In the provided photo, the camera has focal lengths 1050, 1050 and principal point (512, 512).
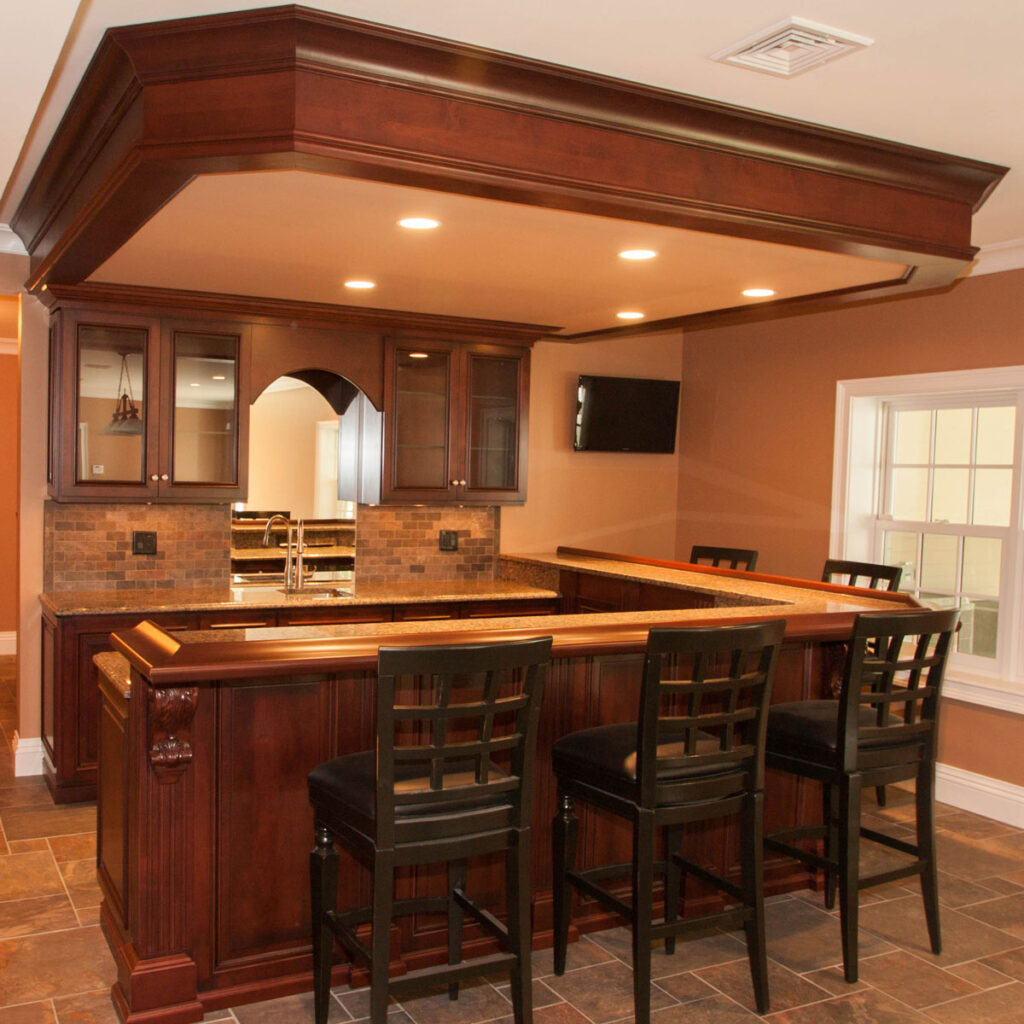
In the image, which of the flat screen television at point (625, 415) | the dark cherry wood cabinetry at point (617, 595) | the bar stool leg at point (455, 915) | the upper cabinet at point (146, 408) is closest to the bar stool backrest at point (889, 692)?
the bar stool leg at point (455, 915)

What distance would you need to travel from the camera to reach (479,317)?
5391mm

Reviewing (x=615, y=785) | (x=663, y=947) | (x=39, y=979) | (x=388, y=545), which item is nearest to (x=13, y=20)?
(x=615, y=785)

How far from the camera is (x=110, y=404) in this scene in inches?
191

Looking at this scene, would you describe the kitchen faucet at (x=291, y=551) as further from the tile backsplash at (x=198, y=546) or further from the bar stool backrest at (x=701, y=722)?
the bar stool backrest at (x=701, y=722)

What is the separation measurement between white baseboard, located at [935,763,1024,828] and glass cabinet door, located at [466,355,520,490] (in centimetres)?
263

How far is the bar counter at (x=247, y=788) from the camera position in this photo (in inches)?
107

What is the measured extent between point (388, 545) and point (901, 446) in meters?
2.79

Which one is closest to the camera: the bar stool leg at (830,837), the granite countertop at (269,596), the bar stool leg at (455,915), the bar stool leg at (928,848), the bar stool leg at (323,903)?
the bar stool leg at (323,903)

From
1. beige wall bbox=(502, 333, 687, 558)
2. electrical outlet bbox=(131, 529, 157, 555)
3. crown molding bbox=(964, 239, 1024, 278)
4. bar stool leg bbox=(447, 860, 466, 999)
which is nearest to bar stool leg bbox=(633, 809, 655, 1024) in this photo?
bar stool leg bbox=(447, 860, 466, 999)

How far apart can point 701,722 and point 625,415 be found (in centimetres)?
405

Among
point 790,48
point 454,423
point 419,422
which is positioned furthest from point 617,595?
point 790,48

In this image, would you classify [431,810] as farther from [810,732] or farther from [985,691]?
[985,691]

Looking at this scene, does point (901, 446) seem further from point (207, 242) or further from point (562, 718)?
point (207, 242)

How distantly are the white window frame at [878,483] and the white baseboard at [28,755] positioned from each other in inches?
160
